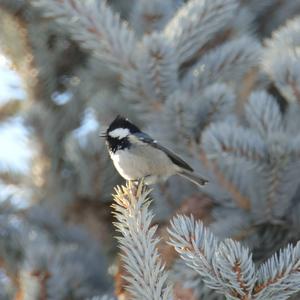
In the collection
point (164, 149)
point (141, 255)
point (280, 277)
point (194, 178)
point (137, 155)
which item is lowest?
point (280, 277)

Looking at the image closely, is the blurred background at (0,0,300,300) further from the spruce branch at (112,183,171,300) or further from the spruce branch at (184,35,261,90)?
the spruce branch at (112,183,171,300)

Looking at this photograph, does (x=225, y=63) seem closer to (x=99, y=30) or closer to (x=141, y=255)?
(x=99, y=30)

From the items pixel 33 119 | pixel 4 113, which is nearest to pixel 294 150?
pixel 33 119

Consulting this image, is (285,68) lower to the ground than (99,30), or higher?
lower

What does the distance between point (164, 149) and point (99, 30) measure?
14.1 inches

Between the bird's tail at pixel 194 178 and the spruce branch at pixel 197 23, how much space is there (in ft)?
0.98

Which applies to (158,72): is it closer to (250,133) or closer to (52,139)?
Answer: (250,133)

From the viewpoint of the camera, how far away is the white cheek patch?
1688mm

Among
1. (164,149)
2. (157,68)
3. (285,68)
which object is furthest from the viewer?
(164,149)

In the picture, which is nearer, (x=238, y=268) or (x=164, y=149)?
(x=238, y=268)

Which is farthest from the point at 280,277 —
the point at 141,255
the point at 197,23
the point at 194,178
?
the point at 197,23

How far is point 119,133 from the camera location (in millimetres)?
1696

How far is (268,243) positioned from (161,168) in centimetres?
40

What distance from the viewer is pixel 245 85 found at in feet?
6.48
